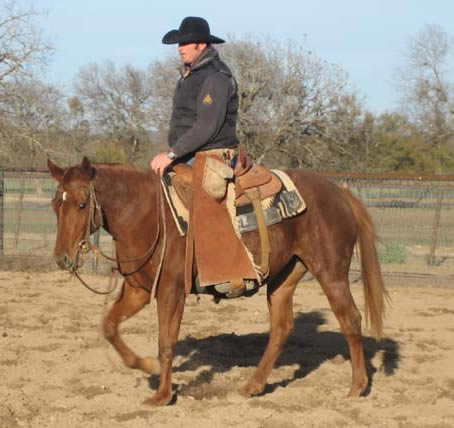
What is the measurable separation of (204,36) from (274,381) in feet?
8.99

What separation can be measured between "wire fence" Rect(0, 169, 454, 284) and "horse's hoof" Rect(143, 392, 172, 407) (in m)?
6.91

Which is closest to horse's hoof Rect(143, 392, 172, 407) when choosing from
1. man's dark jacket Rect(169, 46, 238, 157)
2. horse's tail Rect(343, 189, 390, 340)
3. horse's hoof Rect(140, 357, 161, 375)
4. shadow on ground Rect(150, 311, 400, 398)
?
horse's hoof Rect(140, 357, 161, 375)

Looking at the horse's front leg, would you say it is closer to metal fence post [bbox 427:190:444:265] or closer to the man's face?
the man's face

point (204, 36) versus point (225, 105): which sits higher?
point (204, 36)

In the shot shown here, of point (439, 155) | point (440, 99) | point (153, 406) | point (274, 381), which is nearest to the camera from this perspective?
point (153, 406)

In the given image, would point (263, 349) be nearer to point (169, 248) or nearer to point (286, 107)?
point (169, 248)

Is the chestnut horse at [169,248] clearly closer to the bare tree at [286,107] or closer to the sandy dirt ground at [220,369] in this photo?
the sandy dirt ground at [220,369]

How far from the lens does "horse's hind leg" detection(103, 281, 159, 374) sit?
5.22 metres

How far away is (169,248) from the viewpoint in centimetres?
512

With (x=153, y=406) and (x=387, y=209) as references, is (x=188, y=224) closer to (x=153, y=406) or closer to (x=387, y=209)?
(x=153, y=406)

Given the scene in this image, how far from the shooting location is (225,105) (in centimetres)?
513

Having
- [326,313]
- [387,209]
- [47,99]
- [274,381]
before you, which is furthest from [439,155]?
[274,381]

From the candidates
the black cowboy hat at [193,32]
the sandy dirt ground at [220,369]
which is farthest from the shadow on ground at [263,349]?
the black cowboy hat at [193,32]

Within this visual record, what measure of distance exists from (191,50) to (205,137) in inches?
25.3
